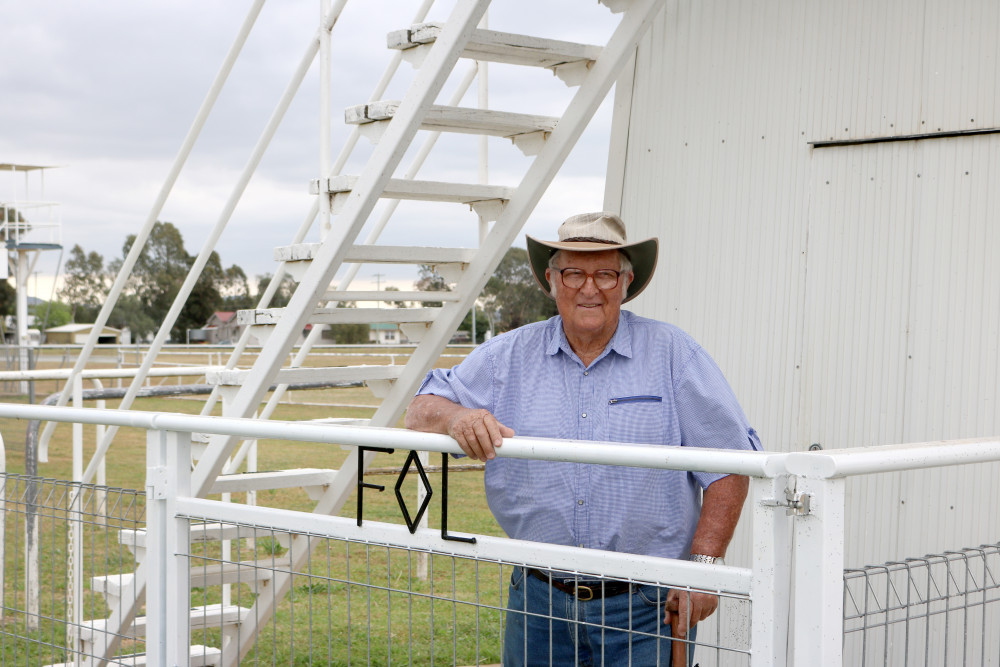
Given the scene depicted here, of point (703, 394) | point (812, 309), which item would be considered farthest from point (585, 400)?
point (812, 309)

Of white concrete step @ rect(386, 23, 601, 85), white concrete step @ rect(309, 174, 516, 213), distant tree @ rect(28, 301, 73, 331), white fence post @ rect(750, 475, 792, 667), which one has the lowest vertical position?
distant tree @ rect(28, 301, 73, 331)

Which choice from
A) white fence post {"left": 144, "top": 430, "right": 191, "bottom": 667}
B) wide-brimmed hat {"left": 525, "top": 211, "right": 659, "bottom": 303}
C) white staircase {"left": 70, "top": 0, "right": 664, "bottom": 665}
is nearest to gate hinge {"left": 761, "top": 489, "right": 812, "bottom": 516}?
wide-brimmed hat {"left": 525, "top": 211, "right": 659, "bottom": 303}

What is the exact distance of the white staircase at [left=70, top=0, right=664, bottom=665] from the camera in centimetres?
→ 446

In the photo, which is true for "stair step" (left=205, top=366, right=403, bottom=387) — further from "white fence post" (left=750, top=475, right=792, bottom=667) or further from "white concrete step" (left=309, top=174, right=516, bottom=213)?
"white fence post" (left=750, top=475, right=792, bottom=667)

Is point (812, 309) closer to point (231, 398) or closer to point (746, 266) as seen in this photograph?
point (746, 266)

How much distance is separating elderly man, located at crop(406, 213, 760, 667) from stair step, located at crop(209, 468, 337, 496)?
7.78 ft

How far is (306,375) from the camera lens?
16.6 ft

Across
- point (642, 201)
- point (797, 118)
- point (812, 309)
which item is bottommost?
point (812, 309)

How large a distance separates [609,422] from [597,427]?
4cm

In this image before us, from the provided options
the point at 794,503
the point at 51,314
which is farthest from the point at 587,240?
the point at 51,314

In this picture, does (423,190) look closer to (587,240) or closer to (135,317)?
(587,240)

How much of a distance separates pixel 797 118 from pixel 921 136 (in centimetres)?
50

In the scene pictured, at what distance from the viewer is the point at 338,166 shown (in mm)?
5266

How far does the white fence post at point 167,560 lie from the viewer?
9.88ft
